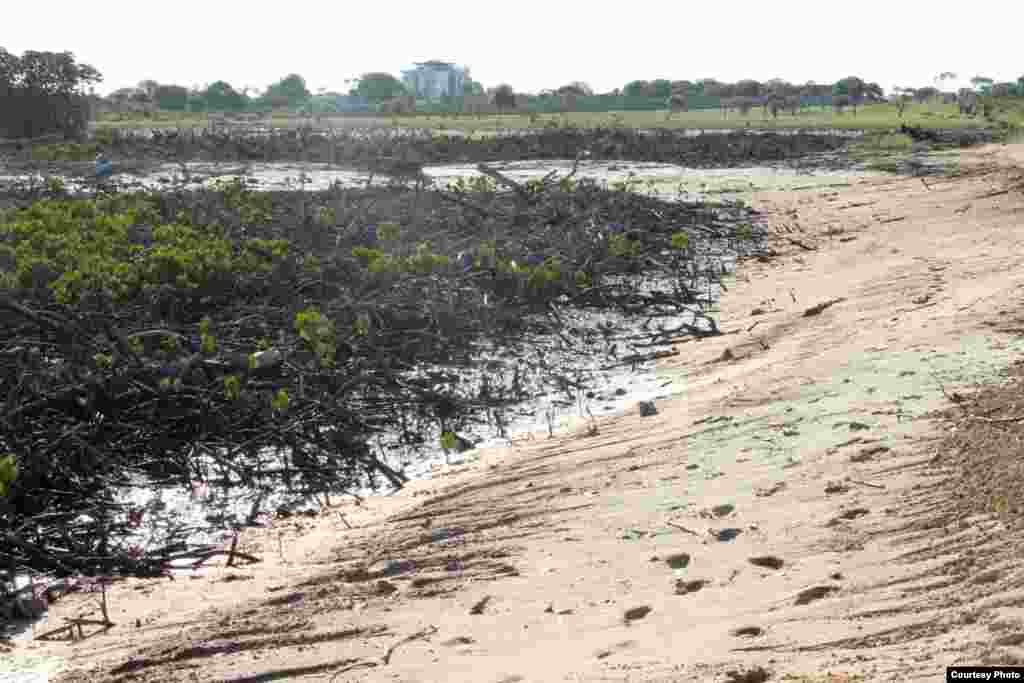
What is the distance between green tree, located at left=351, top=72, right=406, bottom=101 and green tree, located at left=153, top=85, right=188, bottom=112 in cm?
2508

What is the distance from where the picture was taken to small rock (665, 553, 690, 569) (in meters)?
4.55

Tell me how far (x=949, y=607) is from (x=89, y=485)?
4.52 metres

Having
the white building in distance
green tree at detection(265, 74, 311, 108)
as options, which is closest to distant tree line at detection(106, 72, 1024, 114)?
green tree at detection(265, 74, 311, 108)

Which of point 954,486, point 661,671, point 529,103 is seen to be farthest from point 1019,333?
point 529,103

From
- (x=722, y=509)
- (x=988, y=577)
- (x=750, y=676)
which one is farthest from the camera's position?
(x=722, y=509)

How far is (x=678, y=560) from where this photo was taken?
15.1ft

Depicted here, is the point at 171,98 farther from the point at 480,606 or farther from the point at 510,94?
the point at 480,606

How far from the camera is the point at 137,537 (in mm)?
6016

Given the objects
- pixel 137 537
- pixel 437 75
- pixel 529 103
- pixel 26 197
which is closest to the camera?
pixel 137 537

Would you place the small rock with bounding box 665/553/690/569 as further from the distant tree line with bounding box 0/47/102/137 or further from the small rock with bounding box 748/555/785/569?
the distant tree line with bounding box 0/47/102/137

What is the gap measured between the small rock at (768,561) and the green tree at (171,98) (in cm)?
6845

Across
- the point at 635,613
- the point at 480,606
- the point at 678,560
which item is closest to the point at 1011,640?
the point at 635,613

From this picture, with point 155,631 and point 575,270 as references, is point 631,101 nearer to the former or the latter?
point 575,270

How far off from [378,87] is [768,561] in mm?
98157
